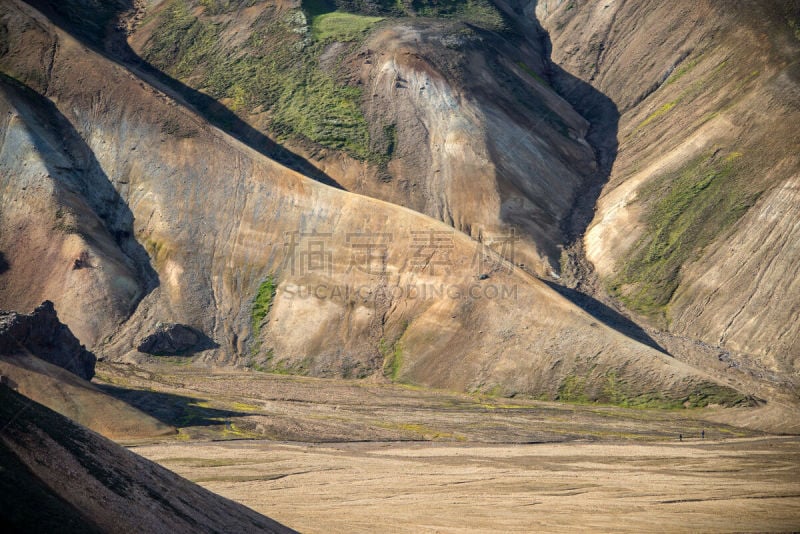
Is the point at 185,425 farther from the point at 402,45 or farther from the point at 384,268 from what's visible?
the point at 402,45

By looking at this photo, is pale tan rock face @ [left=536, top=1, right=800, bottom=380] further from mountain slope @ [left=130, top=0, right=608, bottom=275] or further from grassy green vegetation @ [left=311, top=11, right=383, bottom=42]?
grassy green vegetation @ [left=311, top=11, right=383, bottom=42]

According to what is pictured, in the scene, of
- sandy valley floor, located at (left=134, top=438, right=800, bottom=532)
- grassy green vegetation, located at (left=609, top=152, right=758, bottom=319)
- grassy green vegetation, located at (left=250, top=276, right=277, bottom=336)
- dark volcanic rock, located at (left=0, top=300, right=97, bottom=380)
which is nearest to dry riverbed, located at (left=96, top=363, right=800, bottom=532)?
sandy valley floor, located at (left=134, top=438, right=800, bottom=532)

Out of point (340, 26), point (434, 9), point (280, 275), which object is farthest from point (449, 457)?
point (434, 9)

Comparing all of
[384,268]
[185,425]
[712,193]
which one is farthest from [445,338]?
[712,193]

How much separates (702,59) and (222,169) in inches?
1737

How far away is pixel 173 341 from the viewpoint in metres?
54.3

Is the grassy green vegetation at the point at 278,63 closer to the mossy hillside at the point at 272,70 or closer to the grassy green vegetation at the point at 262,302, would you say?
the mossy hillside at the point at 272,70

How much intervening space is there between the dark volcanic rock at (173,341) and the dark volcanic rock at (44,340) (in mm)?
7457

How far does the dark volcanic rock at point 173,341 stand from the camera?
176 ft

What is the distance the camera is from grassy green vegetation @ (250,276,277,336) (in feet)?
184

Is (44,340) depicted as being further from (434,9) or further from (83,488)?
(434,9)

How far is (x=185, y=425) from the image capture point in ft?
132

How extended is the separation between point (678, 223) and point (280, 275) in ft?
95.2

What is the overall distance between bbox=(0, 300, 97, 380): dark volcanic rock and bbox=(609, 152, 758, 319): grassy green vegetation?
36.2m
